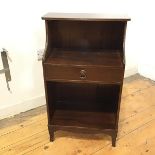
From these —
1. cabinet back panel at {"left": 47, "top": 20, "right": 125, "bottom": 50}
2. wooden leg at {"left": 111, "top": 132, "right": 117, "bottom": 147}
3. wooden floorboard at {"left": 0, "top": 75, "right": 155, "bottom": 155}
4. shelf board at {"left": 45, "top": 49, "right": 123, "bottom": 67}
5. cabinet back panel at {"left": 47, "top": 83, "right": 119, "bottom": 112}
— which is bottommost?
wooden floorboard at {"left": 0, "top": 75, "right": 155, "bottom": 155}

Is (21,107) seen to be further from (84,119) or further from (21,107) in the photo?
(84,119)

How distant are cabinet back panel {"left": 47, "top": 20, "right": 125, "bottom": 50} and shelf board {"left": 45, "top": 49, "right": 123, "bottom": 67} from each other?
0.16ft

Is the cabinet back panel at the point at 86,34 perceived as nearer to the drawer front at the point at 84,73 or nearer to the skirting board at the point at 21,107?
the drawer front at the point at 84,73

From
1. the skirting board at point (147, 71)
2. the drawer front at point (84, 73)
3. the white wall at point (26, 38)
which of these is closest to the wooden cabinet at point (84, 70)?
the drawer front at point (84, 73)

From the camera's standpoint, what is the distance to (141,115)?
1957 mm

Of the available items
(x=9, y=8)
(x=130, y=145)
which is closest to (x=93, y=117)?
(x=130, y=145)

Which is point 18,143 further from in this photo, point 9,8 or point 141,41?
point 141,41

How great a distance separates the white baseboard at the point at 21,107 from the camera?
190 cm

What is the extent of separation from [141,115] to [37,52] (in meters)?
1.07

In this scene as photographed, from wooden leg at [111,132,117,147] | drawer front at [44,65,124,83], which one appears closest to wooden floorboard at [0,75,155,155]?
wooden leg at [111,132,117,147]

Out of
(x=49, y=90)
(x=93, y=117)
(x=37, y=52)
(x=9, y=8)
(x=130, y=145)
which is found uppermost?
(x=9, y=8)

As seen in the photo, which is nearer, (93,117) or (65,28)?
(65,28)

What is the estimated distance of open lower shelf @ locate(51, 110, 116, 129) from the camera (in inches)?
62.9

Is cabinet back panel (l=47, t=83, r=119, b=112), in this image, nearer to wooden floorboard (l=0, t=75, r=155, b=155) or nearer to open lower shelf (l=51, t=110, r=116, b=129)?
open lower shelf (l=51, t=110, r=116, b=129)
